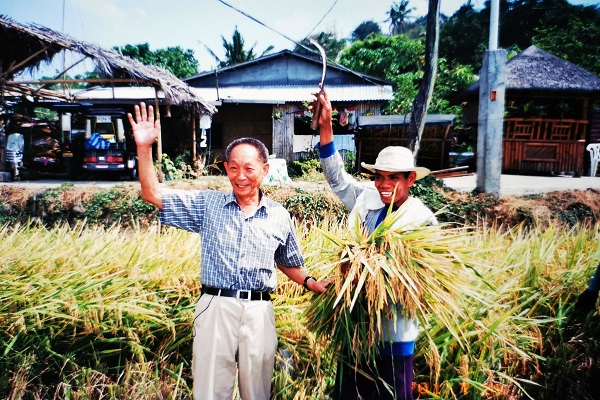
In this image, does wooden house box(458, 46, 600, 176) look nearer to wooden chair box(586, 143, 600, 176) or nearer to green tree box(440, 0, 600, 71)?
wooden chair box(586, 143, 600, 176)

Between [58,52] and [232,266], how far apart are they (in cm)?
1012

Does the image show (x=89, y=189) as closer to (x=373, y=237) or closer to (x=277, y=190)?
(x=277, y=190)

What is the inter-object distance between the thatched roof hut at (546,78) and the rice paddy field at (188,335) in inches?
431

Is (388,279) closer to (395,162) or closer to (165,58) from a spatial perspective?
(395,162)

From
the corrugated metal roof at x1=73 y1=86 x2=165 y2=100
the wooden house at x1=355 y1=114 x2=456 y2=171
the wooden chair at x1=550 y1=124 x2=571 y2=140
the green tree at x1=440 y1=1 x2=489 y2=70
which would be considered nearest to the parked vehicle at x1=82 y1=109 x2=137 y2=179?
the corrugated metal roof at x1=73 y1=86 x2=165 y2=100

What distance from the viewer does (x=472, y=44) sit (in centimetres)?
2920

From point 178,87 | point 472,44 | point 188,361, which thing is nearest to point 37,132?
point 178,87

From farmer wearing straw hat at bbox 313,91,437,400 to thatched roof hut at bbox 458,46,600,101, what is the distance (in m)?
11.7

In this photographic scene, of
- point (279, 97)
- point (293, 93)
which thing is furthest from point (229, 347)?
point (293, 93)

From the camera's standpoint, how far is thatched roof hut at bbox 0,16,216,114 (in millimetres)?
9117

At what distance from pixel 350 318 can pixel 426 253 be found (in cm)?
44

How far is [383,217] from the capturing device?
2.06m

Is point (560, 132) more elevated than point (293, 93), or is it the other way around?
point (293, 93)

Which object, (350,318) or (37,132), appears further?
(37,132)
